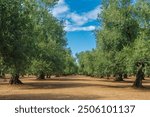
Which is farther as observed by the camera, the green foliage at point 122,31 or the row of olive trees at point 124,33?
the green foliage at point 122,31

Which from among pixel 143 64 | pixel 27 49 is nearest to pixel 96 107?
pixel 27 49

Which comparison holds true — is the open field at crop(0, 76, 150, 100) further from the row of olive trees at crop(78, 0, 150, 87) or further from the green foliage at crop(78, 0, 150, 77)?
the green foliage at crop(78, 0, 150, 77)

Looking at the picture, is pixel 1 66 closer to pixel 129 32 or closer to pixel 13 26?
pixel 13 26

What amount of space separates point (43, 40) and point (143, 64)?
24.8m

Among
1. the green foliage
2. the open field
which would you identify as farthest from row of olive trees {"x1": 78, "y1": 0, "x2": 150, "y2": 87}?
the open field

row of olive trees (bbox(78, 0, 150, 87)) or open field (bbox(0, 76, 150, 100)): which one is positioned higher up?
row of olive trees (bbox(78, 0, 150, 87))

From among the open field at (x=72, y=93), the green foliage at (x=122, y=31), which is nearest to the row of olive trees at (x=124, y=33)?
the green foliage at (x=122, y=31)

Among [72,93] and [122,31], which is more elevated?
[122,31]

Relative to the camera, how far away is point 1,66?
1379 inches

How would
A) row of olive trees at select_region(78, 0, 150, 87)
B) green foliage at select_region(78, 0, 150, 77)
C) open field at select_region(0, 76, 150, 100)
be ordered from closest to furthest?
open field at select_region(0, 76, 150, 100) < row of olive trees at select_region(78, 0, 150, 87) < green foliage at select_region(78, 0, 150, 77)

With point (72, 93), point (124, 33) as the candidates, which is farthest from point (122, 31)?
point (72, 93)

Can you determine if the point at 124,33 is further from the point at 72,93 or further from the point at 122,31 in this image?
the point at 72,93

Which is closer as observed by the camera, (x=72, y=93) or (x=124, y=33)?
(x=72, y=93)

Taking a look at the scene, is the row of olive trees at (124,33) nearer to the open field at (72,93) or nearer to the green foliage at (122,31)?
the green foliage at (122,31)
